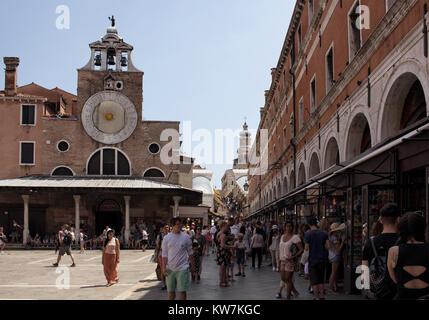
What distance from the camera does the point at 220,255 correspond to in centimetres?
1298

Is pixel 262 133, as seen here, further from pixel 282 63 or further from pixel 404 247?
pixel 404 247

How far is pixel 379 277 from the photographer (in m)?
4.93

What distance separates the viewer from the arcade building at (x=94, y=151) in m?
36.3

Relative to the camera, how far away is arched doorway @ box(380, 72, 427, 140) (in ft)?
36.2

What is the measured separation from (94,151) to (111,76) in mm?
6030

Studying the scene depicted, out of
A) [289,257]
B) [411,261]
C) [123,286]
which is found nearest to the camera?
[411,261]

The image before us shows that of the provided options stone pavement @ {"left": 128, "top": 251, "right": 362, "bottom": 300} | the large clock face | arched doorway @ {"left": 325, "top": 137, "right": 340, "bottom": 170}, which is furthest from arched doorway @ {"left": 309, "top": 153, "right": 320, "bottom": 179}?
the large clock face

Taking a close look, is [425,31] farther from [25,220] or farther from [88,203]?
[88,203]

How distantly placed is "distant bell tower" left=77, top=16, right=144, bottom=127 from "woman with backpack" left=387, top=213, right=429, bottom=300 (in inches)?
1384

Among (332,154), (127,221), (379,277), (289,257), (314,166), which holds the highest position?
(332,154)

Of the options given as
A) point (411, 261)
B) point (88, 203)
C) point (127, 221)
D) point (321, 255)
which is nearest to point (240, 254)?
point (321, 255)

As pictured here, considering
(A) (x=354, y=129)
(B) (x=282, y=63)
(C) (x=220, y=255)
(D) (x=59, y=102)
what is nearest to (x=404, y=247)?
(C) (x=220, y=255)

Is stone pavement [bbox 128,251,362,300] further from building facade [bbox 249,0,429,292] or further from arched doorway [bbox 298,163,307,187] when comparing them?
arched doorway [bbox 298,163,307,187]

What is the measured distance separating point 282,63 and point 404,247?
29.0m
